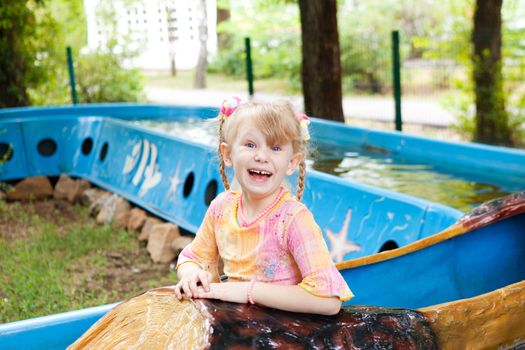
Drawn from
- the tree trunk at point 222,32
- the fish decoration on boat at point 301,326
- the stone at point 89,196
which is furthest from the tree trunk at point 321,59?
the tree trunk at point 222,32

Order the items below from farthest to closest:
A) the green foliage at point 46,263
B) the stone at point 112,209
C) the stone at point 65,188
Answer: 1. the stone at point 65,188
2. the stone at point 112,209
3. the green foliage at point 46,263

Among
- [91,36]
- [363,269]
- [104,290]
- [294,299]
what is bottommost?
[104,290]

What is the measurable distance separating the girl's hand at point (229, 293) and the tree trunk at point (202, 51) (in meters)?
22.0

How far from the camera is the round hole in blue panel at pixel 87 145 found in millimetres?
9062

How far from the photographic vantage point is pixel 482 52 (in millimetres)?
9570

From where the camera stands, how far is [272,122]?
7.21 feet

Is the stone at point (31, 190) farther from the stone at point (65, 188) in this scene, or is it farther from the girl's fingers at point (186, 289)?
the girl's fingers at point (186, 289)

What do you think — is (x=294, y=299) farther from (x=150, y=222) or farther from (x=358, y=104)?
(x=358, y=104)

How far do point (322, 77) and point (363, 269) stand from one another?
6.69m

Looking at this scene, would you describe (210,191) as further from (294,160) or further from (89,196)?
(294,160)

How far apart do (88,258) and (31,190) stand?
283 centimetres

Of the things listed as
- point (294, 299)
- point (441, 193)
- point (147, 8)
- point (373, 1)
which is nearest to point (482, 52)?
point (441, 193)

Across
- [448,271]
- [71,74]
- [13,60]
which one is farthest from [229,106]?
[71,74]

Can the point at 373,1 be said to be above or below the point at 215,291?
above
